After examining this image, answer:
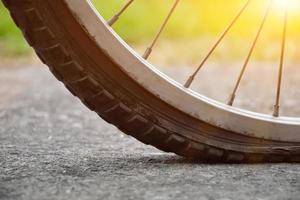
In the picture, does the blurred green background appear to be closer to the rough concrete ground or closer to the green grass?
the green grass

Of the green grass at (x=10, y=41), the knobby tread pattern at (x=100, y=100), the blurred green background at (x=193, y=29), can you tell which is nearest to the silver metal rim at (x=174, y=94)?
the knobby tread pattern at (x=100, y=100)

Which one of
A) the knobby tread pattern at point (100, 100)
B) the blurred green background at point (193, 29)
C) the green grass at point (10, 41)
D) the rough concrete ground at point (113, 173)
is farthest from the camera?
the green grass at point (10, 41)

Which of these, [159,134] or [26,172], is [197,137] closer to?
[159,134]

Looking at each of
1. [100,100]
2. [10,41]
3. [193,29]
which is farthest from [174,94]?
[193,29]

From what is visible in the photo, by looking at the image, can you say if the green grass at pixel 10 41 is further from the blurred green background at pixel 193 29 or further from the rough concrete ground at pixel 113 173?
the rough concrete ground at pixel 113 173

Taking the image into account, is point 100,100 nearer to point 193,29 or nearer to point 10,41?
point 10,41
